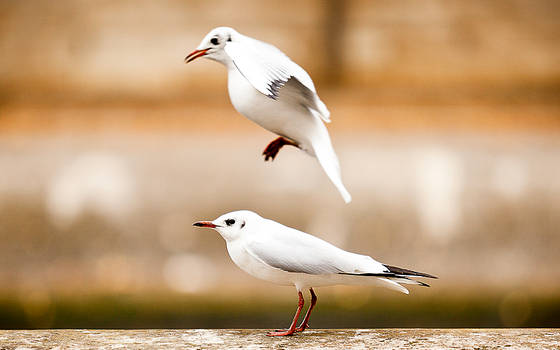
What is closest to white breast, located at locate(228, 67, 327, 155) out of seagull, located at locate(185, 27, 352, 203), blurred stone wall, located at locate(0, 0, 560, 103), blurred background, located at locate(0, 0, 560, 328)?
seagull, located at locate(185, 27, 352, 203)

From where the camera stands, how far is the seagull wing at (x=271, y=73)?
54 centimetres

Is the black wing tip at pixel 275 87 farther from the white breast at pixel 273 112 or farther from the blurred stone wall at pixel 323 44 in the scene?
the blurred stone wall at pixel 323 44

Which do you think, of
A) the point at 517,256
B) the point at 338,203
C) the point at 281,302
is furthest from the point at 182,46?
the point at 517,256

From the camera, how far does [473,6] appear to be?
2.10 metres

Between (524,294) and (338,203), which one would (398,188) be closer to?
(338,203)

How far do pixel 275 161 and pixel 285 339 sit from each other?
126 cm

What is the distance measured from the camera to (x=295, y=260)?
0.60 m

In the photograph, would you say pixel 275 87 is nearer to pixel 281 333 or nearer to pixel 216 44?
pixel 216 44

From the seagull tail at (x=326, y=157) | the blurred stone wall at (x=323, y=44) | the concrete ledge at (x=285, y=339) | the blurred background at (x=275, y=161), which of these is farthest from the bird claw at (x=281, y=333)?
the blurred stone wall at (x=323, y=44)

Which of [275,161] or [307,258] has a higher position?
[275,161]

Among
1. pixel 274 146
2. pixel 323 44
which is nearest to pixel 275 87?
pixel 274 146

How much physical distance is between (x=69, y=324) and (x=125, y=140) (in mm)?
515

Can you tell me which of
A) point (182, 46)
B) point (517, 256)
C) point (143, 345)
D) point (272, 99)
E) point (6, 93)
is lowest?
point (143, 345)

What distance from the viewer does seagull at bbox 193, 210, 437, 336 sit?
601 millimetres
